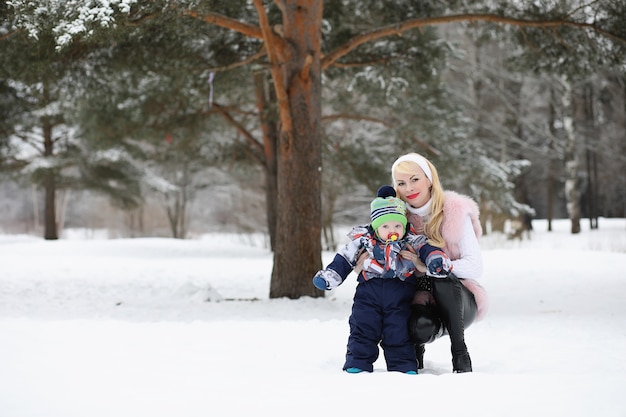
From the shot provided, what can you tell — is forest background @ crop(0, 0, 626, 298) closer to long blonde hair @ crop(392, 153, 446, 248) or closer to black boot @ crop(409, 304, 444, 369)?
long blonde hair @ crop(392, 153, 446, 248)

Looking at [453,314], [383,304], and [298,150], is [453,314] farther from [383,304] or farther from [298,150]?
[298,150]

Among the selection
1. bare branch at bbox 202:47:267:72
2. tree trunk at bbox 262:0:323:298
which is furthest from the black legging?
bare branch at bbox 202:47:267:72

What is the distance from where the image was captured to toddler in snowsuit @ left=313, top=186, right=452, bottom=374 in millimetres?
3152

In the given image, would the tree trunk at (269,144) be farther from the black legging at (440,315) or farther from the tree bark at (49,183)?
the black legging at (440,315)

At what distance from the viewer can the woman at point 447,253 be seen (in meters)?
3.17

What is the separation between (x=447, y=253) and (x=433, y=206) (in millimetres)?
280

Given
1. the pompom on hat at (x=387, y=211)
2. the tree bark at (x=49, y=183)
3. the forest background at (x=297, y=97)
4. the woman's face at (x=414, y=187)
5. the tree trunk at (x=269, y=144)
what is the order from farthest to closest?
the tree bark at (x=49, y=183), the tree trunk at (x=269, y=144), the forest background at (x=297, y=97), the woman's face at (x=414, y=187), the pompom on hat at (x=387, y=211)

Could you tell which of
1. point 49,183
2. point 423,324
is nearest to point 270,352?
point 423,324

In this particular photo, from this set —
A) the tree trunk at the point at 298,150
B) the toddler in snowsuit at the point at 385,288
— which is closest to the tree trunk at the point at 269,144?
the tree trunk at the point at 298,150

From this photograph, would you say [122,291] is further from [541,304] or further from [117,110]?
[541,304]

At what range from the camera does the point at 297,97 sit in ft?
22.0

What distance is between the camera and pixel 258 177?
1919cm

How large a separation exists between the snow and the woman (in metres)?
0.32

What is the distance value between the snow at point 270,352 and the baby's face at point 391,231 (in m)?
0.73
